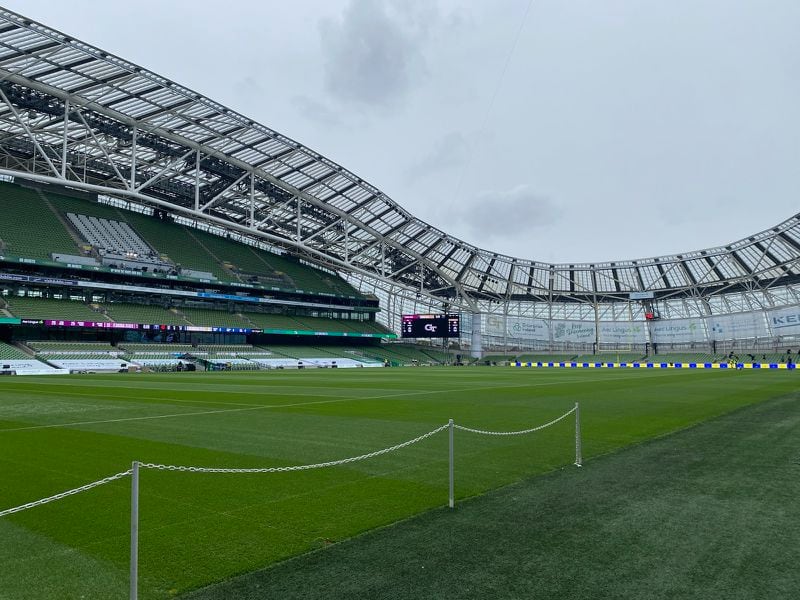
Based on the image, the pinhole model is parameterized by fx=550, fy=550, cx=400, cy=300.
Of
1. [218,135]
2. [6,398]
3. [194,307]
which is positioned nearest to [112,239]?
[194,307]

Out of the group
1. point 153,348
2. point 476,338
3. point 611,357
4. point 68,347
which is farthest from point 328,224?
point 611,357

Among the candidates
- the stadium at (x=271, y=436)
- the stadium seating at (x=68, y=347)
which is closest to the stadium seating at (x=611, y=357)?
the stadium at (x=271, y=436)

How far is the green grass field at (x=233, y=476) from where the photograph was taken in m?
5.45

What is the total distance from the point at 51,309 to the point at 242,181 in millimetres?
22984

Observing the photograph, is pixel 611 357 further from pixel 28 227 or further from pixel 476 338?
pixel 28 227

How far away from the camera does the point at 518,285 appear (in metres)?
89.8

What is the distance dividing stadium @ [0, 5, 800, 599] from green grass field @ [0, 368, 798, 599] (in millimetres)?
56

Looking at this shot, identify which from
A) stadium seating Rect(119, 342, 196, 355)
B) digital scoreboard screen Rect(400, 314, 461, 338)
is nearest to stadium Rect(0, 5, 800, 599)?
stadium seating Rect(119, 342, 196, 355)

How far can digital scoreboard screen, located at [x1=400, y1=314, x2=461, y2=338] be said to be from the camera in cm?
7512

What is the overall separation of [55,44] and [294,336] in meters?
48.0

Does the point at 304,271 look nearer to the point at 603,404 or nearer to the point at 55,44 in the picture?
the point at 55,44

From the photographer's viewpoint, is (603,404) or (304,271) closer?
(603,404)

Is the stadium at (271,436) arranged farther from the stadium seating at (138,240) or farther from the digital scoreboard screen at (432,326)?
the digital scoreboard screen at (432,326)

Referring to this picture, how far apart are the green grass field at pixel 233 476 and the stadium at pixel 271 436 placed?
0.06 meters
